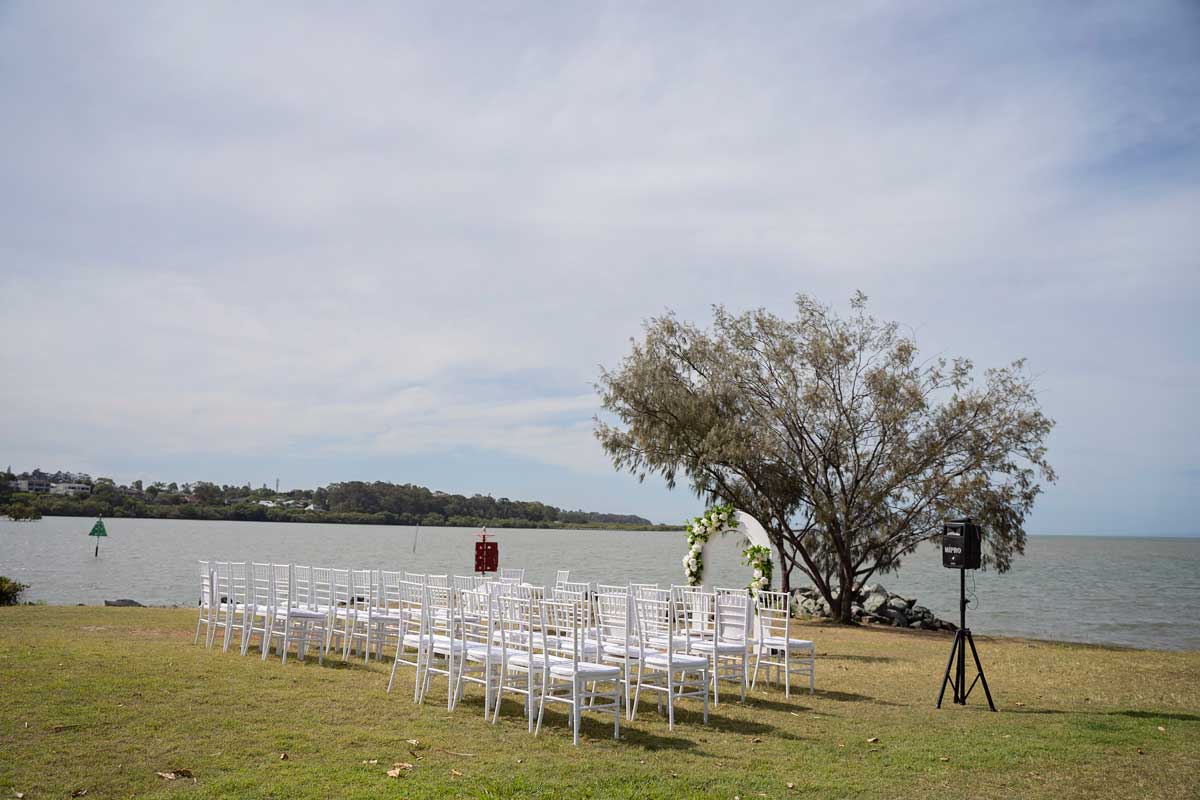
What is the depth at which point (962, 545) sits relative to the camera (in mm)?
9516

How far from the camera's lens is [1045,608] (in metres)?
30.0

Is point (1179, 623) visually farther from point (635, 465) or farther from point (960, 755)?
point (960, 755)

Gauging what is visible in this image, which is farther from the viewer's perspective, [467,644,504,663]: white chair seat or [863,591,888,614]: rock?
[863,591,888,614]: rock

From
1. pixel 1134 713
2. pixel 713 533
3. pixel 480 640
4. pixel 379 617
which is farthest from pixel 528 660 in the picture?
pixel 713 533

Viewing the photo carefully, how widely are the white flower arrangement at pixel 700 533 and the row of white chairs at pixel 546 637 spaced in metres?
2.81

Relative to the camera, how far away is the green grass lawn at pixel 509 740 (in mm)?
5852

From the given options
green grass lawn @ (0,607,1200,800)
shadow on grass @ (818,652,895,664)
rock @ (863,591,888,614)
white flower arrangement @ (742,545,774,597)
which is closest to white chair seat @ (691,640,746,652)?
green grass lawn @ (0,607,1200,800)

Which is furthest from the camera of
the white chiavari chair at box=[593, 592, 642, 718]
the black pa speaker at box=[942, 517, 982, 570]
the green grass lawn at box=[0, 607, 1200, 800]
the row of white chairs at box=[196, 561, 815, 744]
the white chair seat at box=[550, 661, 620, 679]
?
the black pa speaker at box=[942, 517, 982, 570]

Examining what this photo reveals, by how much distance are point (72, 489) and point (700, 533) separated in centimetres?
7683

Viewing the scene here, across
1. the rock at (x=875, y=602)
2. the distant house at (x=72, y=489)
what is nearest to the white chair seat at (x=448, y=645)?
the rock at (x=875, y=602)

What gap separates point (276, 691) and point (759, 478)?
48.8 ft

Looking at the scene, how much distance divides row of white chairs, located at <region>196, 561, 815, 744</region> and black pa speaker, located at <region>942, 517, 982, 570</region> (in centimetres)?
176

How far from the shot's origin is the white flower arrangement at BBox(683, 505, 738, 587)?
1571 cm

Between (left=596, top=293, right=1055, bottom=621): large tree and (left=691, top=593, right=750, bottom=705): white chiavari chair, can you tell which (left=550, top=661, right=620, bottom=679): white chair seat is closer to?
(left=691, top=593, right=750, bottom=705): white chiavari chair
